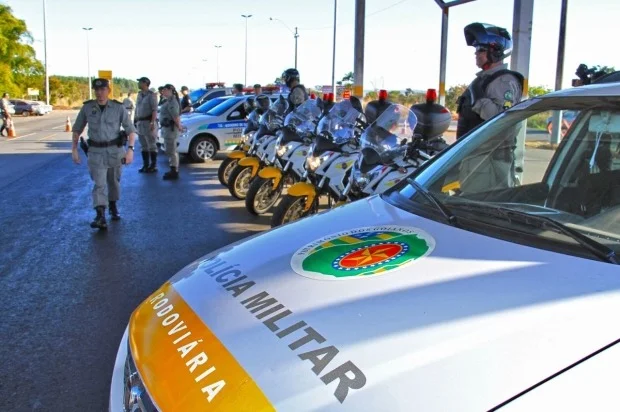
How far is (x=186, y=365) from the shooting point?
64.6 inches

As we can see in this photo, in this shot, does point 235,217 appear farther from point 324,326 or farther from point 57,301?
point 324,326

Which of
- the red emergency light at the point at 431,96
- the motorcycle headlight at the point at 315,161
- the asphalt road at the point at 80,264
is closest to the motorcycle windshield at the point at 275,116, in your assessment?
the asphalt road at the point at 80,264

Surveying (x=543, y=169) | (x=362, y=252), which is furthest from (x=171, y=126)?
(x=362, y=252)

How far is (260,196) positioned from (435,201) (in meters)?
Answer: 5.59

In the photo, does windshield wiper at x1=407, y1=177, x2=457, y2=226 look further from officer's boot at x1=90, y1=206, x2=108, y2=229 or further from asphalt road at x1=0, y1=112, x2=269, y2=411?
officer's boot at x1=90, y1=206, x2=108, y2=229

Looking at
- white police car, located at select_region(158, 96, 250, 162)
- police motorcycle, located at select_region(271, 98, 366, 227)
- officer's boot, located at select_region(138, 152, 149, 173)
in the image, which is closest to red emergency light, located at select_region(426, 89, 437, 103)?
police motorcycle, located at select_region(271, 98, 366, 227)

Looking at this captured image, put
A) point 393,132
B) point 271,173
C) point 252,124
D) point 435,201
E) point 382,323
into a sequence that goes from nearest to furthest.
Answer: point 382,323
point 435,201
point 393,132
point 271,173
point 252,124

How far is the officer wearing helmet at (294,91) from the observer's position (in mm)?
9984

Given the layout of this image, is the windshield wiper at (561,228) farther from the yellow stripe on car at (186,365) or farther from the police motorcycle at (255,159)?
the police motorcycle at (255,159)

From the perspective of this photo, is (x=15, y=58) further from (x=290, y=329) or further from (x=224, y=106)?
(x=290, y=329)

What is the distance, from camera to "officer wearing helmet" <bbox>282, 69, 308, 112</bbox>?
9984 millimetres

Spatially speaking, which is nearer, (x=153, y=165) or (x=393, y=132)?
(x=393, y=132)

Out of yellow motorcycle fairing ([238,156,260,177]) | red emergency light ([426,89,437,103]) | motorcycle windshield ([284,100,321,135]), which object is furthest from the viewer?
yellow motorcycle fairing ([238,156,260,177])

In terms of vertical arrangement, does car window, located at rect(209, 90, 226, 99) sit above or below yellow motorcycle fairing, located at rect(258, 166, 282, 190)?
above
